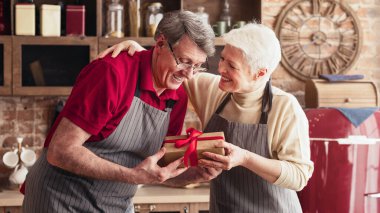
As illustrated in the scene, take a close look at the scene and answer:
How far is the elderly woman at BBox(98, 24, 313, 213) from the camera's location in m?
2.29

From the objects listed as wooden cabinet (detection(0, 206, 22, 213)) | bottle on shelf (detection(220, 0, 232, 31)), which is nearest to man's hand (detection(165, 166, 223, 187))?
wooden cabinet (detection(0, 206, 22, 213))

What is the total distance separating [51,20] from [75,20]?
0.16 meters

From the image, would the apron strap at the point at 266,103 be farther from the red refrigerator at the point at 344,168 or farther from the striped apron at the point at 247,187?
the red refrigerator at the point at 344,168

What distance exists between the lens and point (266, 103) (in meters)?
2.41

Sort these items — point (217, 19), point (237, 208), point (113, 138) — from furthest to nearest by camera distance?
point (217, 19)
point (237, 208)
point (113, 138)

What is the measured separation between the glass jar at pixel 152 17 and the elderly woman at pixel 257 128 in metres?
2.08

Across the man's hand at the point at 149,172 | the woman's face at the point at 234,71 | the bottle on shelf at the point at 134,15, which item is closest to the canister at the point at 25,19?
the bottle on shelf at the point at 134,15

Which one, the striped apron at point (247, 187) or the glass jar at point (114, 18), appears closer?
A: the striped apron at point (247, 187)

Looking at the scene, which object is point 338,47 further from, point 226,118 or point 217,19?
point 226,118

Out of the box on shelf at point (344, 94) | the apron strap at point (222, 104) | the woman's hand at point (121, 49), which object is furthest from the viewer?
the box on shelf at point (344, 94)

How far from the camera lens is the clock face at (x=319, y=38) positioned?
4859 mm

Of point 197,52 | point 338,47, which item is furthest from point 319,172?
point 197,52

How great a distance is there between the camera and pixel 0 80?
14.3ft

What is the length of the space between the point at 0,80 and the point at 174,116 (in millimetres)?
2280
